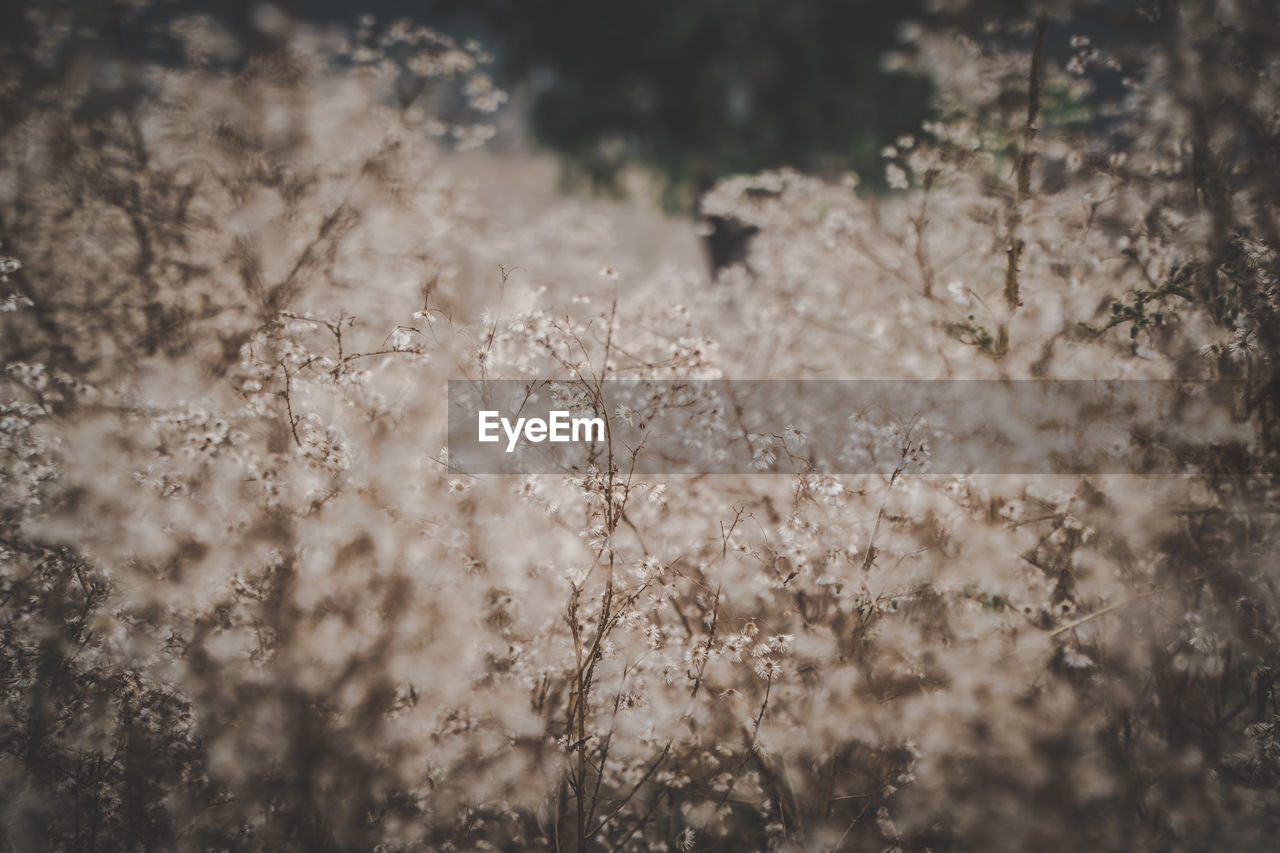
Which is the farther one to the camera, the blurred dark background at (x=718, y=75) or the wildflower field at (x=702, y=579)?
the blurred dark background at (x=718, y=75)

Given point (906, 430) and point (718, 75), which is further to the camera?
point (718, 75)

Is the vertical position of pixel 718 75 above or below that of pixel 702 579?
above

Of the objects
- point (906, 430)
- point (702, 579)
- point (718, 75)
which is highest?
point (718, 75)

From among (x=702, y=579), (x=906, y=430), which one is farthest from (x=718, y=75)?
(x=702, y=579)

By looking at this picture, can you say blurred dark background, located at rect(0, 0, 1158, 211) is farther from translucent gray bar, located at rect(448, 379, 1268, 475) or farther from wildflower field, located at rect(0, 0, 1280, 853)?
translucent gray bar, located at rect(448, 379, 1268, 475)

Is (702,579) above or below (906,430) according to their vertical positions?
below

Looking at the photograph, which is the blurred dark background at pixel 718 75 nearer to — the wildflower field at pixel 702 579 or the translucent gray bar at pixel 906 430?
the wildflower field at pixel 702 579

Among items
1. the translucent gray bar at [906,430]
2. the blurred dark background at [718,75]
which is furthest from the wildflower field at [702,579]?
the blurred dark background at [718,75]

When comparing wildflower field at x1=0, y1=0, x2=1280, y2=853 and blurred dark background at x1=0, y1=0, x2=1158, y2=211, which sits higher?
blurred dark background at x1=0, y1=0, x2=1158, y2=211

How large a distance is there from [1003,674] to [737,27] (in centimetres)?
687

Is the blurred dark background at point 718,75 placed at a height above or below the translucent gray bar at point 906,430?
above

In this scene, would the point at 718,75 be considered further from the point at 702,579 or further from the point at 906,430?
the point at 702,579

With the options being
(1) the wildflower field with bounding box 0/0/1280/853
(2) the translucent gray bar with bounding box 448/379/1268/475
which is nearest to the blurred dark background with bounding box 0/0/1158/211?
(1) the wildflower field with bounding box 0/0/1280/853

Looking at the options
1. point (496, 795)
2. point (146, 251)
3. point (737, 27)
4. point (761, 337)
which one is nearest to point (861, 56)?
point (737, 27)
